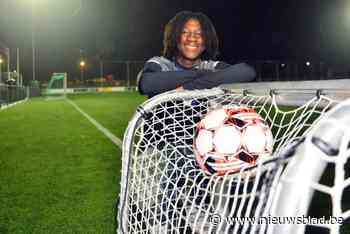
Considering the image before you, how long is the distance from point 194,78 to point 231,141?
0.55 metres

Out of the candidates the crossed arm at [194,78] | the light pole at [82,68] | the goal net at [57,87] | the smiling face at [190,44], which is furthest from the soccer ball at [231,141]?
the light pole at [82,68]

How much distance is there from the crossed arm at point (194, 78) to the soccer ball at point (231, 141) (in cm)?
32

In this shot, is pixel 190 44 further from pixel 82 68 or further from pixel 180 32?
pixel 82 68

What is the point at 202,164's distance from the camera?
1.88m

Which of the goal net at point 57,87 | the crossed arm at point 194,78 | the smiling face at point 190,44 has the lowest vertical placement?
the goal net at point 57,87

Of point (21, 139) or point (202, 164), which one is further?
point (21, 139)

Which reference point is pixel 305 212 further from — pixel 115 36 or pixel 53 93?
pixel 115 36

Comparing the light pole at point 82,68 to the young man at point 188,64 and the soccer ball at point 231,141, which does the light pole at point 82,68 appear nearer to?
the young man at point 188,64

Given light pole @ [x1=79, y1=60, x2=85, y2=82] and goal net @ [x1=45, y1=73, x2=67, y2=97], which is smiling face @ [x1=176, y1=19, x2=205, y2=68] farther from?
light pole @ [x1=79, y1=60, x2=85, y2=82]

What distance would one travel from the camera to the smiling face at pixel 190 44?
253 centimetres

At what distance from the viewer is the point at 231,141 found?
1802mm

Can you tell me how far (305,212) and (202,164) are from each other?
988 millimetres

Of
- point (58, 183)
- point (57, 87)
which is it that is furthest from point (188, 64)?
point (57, 87)

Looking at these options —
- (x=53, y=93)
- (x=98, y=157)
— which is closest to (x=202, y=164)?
(x=98, y=157)
